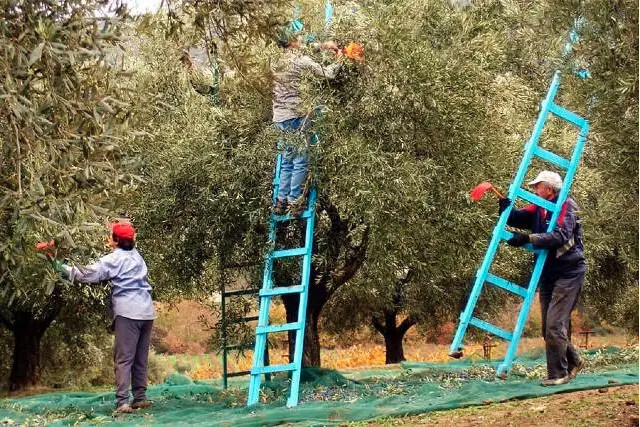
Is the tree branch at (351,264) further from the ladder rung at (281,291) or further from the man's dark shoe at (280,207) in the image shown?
the ladder rung at (281,291)

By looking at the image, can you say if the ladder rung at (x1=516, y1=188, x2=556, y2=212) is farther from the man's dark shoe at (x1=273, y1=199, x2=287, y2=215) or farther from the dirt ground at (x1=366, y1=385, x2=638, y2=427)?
the man's dark shoe at (x1=273, y1=199, x2=287, y2=215)

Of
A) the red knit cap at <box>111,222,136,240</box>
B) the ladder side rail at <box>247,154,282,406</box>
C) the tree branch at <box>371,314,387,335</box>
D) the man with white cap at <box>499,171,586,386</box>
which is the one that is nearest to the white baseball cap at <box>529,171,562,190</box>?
the man with white cap at <box>499,171,586,386</box>

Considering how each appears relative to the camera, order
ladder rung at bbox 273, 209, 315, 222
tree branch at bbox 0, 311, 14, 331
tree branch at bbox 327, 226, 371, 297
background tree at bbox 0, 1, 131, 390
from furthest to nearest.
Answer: tree branch at bbox 0, 311, 14, 331, tree branch at bbox 327, 226, 371, 297, ladder rung at bbox 273, 209, 315, 222, background tree at bbox 0, 1, 131, 390

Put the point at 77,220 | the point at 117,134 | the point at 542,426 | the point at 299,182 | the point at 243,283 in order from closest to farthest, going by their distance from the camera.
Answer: the point at 77,220 → the point at 117,134 → the point at 542,426 → the point at 299,182 → the point at 243,283

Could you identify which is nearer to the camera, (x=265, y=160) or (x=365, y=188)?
(x=365, y=188)

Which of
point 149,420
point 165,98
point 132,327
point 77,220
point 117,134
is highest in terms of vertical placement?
point 165,98

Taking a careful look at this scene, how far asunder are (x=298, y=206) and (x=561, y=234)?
9.85ft

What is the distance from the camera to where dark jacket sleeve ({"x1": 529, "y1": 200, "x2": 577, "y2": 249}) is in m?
10.8

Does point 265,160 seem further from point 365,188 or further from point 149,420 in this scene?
point 149,420

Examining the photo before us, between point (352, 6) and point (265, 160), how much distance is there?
2089mm

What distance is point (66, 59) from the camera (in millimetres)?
7242

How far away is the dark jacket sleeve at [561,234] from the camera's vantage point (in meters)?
10.8

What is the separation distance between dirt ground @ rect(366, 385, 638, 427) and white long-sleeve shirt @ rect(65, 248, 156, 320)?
3544 millimetres

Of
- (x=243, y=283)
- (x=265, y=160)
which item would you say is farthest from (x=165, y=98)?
(x=265, y=160)
